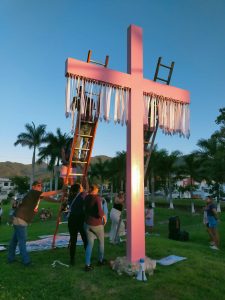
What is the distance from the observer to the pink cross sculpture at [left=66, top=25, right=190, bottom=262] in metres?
6.05

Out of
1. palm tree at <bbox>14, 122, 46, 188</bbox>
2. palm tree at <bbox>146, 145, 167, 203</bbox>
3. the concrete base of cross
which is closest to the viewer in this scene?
→ the concrete base of cross

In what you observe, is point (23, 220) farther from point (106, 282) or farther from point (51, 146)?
point (51, 146)

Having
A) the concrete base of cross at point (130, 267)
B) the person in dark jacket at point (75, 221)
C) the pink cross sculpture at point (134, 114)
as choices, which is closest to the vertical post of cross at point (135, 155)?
the pink cross sculpture at point (134, 114)

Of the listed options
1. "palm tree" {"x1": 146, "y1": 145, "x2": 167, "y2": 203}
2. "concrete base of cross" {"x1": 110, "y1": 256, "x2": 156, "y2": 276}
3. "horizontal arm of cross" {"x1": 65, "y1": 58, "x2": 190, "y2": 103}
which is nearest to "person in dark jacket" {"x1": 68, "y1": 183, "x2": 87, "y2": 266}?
"concrete base of cross" {"x1": 110, "y1": 256, "x2": 156, "y2": 276}

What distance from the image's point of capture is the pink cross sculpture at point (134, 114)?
6047 mm

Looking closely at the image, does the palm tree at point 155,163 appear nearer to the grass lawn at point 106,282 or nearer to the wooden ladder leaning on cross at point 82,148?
the wooden ladder leaning on cross at point 82,148

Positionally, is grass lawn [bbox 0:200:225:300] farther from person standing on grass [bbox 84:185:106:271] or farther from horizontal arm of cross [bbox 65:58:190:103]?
horizontal arm of cross [bbox 65:58:190:103]

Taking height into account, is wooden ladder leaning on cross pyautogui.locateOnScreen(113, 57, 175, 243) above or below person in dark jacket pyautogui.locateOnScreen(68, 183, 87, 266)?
above

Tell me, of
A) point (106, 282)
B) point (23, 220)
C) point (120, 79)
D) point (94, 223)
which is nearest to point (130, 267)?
point (106, 282)

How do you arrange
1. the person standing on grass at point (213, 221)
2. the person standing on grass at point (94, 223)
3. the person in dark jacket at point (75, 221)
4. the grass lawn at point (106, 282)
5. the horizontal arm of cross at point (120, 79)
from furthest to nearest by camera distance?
the person standing on grass at point (213, 221) < the person in dark jacket at point (75, 221) < the person standing on grass at point (94, 223) < the horizontal arm of cross at point (120, 79) < the grass lawn at point (106, 282)

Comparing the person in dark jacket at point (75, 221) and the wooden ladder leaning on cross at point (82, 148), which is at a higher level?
the wooden ladder leaning on cross at point (82, 148)

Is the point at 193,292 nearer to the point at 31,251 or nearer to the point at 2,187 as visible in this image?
the point at 31,251

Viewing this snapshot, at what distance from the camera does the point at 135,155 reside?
6.29 meters

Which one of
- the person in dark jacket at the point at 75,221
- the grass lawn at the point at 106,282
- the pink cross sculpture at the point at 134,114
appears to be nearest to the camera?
the grass lawn at the point at 106,282
